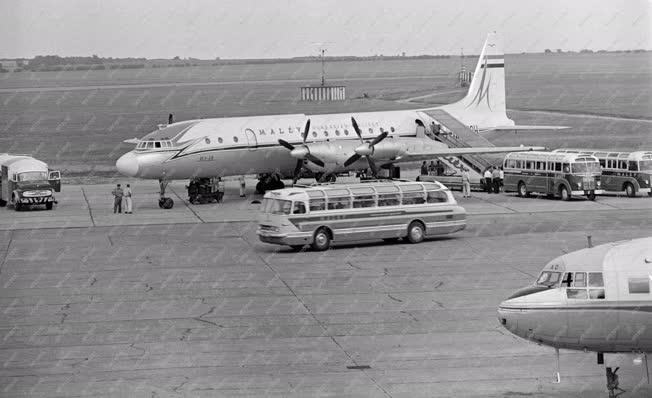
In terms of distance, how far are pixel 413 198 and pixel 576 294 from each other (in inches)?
838

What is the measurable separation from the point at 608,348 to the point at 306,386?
6.53 meters

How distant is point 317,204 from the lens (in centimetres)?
4212

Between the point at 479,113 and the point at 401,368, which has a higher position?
the point at 479,113

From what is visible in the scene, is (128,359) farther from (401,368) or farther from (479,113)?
(479,113)

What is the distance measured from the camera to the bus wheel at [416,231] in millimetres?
43625

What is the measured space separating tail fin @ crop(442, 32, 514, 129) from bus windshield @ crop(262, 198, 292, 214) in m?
32.3

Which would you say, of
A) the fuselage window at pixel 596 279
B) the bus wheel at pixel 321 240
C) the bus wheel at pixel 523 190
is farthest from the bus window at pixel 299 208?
the bus wheel at pixel 523 190

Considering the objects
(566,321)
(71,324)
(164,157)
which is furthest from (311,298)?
(164,157)

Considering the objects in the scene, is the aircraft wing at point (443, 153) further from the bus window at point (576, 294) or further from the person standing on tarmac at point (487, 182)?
the bus window at point (576, 294)

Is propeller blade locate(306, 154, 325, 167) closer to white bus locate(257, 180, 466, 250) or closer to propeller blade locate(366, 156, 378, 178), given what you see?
propeller blade locate(366, 156, 378, 178)

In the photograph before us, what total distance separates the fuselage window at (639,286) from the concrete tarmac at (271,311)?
219 centimetres

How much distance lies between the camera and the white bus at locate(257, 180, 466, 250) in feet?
137

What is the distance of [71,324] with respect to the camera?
30.7 m

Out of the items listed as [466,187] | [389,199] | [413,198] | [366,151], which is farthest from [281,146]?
[389,199]
